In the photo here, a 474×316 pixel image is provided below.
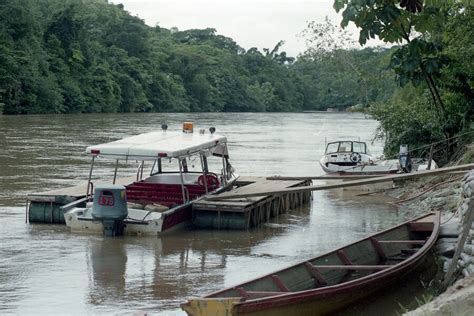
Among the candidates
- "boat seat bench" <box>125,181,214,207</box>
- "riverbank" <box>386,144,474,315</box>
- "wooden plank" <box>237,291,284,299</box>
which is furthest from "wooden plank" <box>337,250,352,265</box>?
"boat seat bench" <box>125,181,214,207</box>

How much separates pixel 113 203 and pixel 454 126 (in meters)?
13.8

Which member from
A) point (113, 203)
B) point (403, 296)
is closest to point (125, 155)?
point (113, 203)

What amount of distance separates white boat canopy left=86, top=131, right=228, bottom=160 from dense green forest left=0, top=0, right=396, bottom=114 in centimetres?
1606

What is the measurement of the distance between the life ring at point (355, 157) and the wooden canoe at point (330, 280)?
558 inches

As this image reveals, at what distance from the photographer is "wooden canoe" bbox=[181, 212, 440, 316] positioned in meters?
9.37

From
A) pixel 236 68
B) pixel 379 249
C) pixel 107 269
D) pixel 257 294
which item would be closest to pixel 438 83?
pixel 379 249

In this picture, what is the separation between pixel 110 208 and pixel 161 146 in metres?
2.02

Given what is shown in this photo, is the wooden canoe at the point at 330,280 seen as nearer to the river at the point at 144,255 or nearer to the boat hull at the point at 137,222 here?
the river at the point at 144,255

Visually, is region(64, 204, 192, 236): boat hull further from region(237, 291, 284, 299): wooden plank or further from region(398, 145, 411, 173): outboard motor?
region(398, 145, 411, 173): outboard motor

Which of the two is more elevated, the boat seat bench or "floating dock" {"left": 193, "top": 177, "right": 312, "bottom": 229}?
the boat seat bench

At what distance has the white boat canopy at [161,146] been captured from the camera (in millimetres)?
18250

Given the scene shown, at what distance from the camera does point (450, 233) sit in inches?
564

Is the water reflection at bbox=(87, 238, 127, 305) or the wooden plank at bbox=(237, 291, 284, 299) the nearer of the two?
the wooden plank at bbox=(237, 291, 284, 299)

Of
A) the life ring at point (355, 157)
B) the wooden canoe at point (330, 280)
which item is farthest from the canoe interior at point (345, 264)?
the life ring at point (355, 157)
